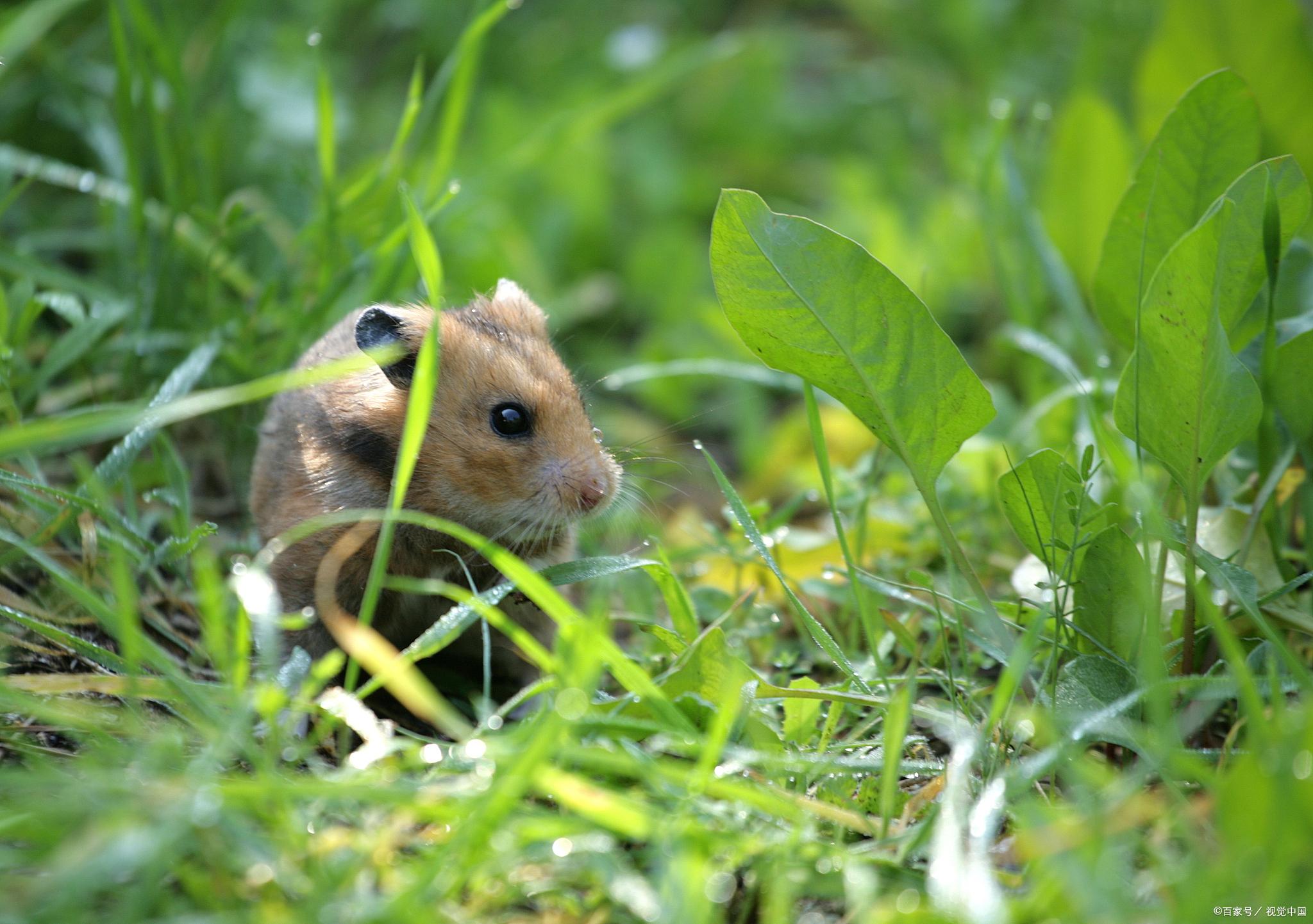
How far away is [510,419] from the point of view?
291 cm

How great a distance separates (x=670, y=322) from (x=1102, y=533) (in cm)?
340

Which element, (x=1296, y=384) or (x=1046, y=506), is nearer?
(x=1046, y=506)

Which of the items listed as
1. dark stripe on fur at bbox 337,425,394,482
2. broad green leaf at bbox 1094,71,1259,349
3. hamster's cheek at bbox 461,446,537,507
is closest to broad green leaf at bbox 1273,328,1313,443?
broad green leaf at bbox 1094,71,1259,349

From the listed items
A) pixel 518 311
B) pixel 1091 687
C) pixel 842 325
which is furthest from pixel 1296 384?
pixel 518 311

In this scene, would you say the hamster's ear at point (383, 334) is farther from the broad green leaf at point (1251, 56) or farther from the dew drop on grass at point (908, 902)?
the broad green leaf at point (1251, 56)

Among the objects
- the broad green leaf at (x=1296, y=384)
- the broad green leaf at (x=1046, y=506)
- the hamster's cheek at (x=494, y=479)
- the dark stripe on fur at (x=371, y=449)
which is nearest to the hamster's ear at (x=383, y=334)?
the dark stripe on fur at (x=371, y=449)

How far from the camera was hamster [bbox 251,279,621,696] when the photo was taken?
2834 mm

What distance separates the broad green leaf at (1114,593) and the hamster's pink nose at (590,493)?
1148mm

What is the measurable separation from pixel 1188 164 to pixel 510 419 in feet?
5.64

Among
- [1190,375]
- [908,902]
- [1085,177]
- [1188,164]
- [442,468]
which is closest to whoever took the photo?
[908,902]

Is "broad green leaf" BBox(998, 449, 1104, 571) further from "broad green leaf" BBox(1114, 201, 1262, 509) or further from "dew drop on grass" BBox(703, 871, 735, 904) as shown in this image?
"dew drop on grass" BBox(703, 871, 735, 904)

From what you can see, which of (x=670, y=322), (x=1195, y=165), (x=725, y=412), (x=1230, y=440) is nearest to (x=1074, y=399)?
(x=1195, y=165)

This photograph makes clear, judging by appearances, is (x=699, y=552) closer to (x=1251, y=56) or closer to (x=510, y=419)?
(x=510, y=419)

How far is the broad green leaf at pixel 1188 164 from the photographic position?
2689mm
